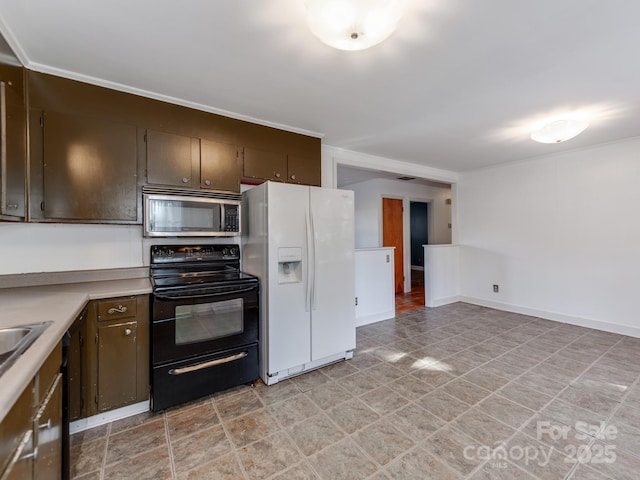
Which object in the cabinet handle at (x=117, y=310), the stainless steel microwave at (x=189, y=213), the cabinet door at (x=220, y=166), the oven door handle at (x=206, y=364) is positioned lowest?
the oven door handle at (x=206, y=364)

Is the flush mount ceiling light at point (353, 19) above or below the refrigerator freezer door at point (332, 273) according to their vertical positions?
above

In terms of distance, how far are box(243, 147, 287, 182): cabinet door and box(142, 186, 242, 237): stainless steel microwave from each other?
0.96ft

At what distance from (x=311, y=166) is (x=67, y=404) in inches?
102

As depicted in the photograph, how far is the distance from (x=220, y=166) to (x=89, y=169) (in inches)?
36.2

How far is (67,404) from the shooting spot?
1368 mm

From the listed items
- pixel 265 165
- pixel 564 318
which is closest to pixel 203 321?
pixel 265 165

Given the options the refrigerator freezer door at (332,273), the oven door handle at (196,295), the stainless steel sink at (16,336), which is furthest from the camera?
the refrigerator freezer door at (332,273)

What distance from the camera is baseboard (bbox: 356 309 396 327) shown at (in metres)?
3.92

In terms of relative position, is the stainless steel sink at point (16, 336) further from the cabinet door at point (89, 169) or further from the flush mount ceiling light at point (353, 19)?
the flush mount ceiling light at point (353, 19)

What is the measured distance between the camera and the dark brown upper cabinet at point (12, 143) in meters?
1.62

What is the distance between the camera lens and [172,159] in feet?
7.66

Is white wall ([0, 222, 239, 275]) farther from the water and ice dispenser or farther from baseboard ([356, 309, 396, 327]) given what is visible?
baseboard ([356, 309, 396, 327])

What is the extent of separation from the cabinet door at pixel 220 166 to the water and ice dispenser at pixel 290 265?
746 mm

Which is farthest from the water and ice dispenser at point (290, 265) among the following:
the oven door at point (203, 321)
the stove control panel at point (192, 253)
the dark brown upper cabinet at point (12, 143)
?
the dark brown upper cabinet at point (12, 143)
